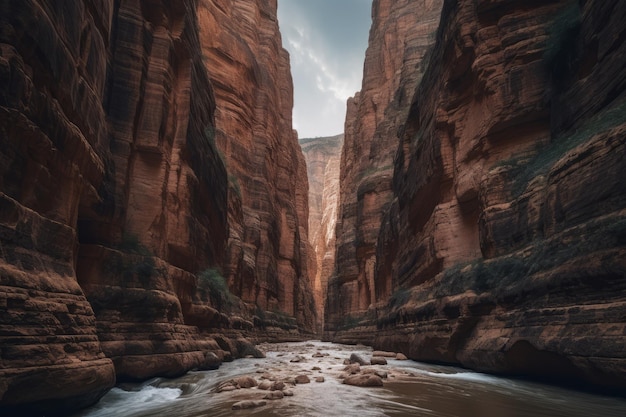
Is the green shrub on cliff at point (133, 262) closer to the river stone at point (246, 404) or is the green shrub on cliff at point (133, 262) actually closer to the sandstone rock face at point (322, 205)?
the river stone at point (246, 404)

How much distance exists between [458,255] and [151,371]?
38.6 feet

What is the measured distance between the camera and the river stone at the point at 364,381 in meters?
8.62

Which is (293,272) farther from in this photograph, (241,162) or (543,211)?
(543,211)

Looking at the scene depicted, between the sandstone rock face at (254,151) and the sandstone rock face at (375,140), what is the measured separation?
703 cm

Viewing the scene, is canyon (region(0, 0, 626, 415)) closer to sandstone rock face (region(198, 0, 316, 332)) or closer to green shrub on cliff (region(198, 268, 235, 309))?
green shrub on cliff (region(198, 268, 235, 309))

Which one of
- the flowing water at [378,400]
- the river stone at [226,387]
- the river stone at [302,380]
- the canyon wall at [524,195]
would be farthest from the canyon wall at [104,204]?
the canyon wall at [524,195]

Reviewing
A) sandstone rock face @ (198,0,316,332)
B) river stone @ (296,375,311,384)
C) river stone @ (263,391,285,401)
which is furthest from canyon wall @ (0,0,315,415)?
sandstone rock face @ (198,0,316,332)

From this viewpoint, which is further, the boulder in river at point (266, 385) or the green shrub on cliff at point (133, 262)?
the green shrub on cliff at point (133, 262)

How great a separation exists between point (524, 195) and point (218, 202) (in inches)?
521

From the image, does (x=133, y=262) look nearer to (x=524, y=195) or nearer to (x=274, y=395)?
(x=274, y=395)

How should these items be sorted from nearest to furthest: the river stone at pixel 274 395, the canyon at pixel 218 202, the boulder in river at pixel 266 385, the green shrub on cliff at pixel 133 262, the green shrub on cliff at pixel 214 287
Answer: the canyon at pixel 218 202
the river stone at pixel 274 395
the boulder in river at pixel 266 385
the green shrub on cliff at pixel 133 262
the green shrub on cliff at pixel 214 287

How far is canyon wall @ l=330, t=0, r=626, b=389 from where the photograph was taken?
7.08m

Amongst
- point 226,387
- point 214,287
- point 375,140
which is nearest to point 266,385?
point 226,387

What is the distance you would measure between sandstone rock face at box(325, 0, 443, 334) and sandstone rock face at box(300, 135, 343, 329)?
59.8ft
